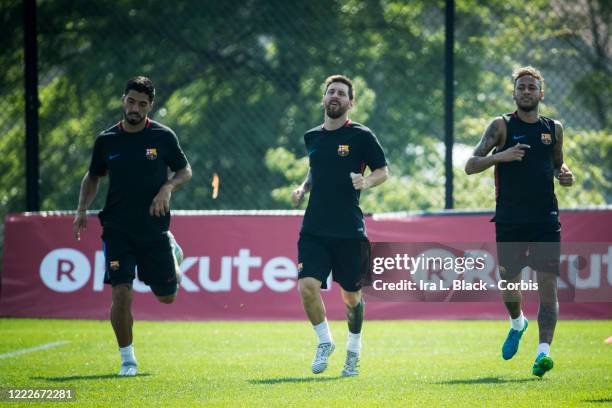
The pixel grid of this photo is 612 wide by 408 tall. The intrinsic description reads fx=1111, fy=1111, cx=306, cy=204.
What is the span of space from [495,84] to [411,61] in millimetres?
1586

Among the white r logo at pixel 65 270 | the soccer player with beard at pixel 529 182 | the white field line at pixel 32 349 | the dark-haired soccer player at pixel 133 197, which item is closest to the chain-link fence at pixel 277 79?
the white r logo at pixel 65 270

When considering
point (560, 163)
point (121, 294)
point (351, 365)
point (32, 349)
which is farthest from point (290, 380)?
point (32, 349)

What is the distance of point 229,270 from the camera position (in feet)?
42.1

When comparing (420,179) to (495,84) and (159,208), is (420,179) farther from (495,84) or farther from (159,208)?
(159,208)

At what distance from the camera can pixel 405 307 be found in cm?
1270

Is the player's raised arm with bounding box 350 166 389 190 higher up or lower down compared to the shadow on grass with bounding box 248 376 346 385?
higher up

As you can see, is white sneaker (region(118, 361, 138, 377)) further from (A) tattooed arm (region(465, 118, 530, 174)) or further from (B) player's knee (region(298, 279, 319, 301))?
(A) tattooed arm (region(465, 118, 530, 174))

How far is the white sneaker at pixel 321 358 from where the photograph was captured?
791 centimetres

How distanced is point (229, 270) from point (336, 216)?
4968 millimetres

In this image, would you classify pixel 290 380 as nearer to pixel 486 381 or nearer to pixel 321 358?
pixel 321 358

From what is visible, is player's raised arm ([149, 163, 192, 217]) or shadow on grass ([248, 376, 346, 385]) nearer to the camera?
shadow on grass ([248, 376, 346, 385])

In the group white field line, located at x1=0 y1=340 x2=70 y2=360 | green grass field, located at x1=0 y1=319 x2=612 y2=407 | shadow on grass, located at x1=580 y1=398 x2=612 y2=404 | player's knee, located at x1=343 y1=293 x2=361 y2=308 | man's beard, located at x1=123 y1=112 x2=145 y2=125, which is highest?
man's beard, located at x1=123 y1=112 x2=145 y2=125

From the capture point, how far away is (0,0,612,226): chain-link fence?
1798 centimetres

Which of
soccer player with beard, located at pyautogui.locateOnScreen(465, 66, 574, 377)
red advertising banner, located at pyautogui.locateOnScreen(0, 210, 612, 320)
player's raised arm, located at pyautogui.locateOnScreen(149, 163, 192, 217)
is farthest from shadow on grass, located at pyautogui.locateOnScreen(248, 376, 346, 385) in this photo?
red advertising banner, located at pyautogui.locateOnScreen(0, 210, 612, 320)
